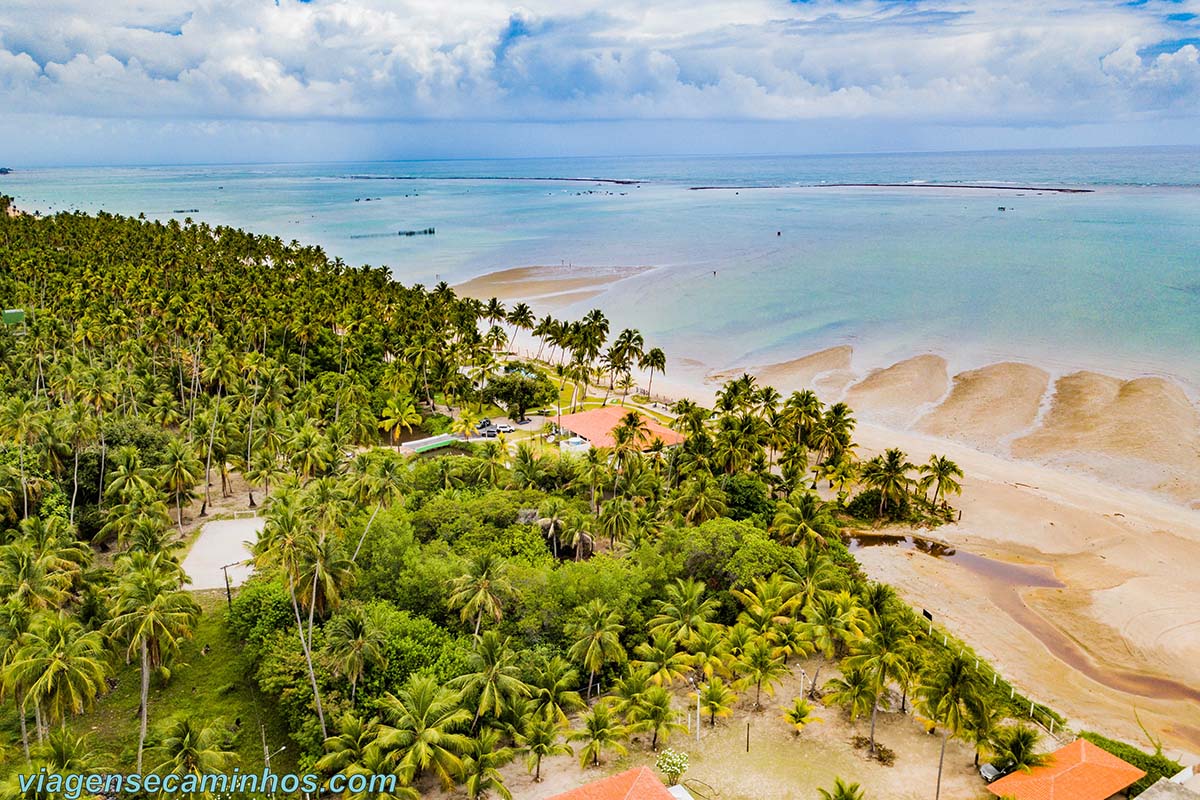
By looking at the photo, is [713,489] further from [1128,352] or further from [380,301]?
[1128,352]

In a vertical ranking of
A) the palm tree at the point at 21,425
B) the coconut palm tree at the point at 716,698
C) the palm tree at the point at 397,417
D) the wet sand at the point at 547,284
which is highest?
the wet sand at the point at 547,284

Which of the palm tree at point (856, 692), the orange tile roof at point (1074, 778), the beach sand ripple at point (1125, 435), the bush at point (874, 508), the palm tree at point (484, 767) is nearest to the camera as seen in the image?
the orange tile roof at point (1074, 778)

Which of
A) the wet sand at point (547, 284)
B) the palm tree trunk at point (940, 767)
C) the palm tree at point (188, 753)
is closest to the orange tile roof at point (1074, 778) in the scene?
the palm tree trunk at point (940, 767)

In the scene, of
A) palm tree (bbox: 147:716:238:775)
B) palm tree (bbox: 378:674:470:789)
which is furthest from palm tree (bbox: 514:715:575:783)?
palm tree (bbox: 147:716:238:775)

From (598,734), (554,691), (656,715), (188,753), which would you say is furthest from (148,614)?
(656,715)

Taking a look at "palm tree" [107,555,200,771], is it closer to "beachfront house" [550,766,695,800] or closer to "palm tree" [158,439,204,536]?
"palm tree" [158,439,204,536]

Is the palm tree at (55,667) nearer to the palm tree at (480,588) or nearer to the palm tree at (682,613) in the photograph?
the palm tree at (480,588)
